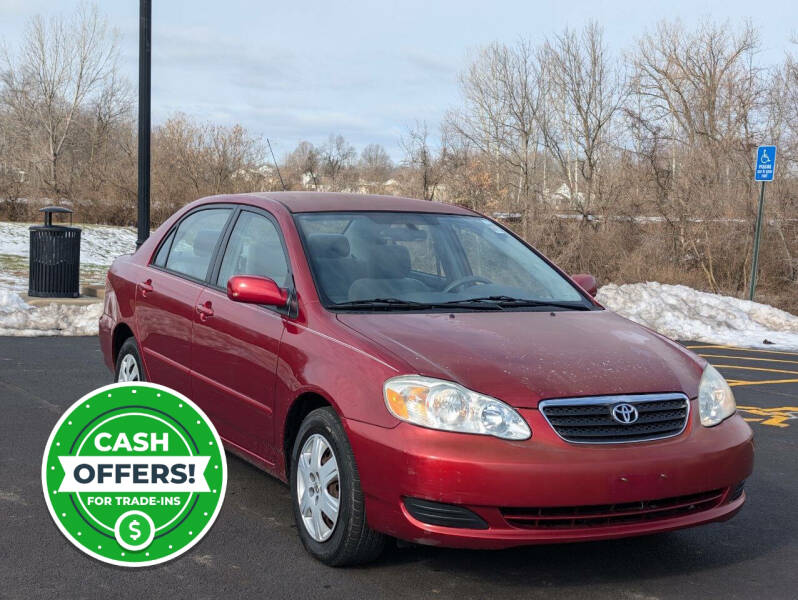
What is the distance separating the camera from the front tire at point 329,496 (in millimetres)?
4039

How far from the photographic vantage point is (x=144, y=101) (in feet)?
41.9

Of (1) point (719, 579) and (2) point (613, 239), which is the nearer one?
(1) point (719, 579)

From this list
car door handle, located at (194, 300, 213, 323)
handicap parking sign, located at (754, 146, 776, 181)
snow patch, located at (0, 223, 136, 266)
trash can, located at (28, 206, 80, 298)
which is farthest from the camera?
snow patch, located at (0, 223, 136, 266)

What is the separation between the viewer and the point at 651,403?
160 inches

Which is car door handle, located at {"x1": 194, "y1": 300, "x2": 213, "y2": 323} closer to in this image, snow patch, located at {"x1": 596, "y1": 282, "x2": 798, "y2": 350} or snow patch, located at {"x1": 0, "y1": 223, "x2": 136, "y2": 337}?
snow patch, located at {"x1": 0, "y1": 223, "x2": 136, "y2": 337}

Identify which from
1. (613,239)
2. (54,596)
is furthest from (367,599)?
(613,239)

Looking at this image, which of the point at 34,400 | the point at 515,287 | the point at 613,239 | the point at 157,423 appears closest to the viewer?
the point at 157,423

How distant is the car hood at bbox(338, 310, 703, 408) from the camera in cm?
396

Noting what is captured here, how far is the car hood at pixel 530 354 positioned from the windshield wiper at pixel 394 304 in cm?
9

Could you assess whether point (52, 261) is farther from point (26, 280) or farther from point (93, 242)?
point (93, 242)

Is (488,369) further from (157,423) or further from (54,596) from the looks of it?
(54,596)

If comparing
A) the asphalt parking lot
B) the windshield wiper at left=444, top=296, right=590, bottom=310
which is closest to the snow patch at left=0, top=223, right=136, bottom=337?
the asphalt parking lot

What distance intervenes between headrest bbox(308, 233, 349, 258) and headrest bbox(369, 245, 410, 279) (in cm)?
16

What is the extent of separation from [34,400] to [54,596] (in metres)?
4.07
